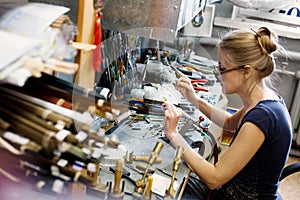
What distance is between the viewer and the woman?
4.38 feet

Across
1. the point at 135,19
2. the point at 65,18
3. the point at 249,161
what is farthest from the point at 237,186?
the point at 65,18

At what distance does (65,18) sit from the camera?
81 centimetres

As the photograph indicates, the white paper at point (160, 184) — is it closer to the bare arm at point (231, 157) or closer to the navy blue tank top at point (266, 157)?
the bare arm at point (231, 157)

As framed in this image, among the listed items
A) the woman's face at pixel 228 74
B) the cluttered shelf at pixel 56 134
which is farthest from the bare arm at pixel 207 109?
the cluttered shelf at pixel 56 134

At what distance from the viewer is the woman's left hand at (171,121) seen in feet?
4.10

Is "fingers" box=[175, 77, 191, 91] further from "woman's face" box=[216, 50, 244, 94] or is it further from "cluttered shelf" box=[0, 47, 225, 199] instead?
"cluttered shelf" box=[0, 47, 225, 199]

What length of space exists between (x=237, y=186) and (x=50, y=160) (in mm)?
950

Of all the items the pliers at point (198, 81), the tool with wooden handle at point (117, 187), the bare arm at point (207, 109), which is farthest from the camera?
the pliers at point (198, 81)

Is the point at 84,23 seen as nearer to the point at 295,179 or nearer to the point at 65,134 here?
the point at 65,134

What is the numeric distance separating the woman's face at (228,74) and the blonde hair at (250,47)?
2 cm

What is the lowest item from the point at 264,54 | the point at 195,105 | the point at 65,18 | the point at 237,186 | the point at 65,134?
the point at 237,186

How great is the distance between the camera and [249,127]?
1339 millimetres

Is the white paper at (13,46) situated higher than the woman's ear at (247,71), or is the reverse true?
the white paper at (13,46)

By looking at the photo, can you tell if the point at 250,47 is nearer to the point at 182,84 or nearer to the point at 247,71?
the point at 247,71
